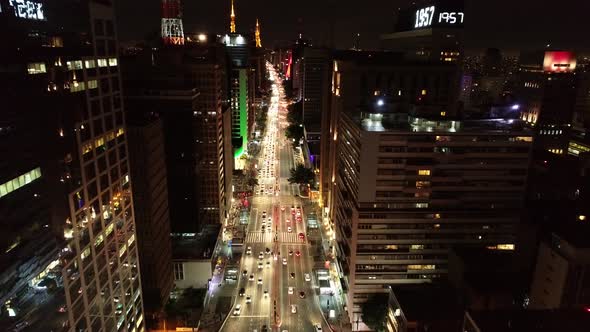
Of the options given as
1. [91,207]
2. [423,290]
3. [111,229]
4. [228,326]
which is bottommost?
[228,326]

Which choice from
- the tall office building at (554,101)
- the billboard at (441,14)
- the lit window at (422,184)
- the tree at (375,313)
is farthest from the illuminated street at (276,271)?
the tall office building at (554,101)

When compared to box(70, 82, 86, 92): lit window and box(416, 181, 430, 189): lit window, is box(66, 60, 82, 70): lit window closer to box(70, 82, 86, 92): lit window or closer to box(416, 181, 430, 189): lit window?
box(70, 82, 86, 92): lit window

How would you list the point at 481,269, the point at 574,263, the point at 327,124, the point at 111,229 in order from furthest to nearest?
1. the point at 327,124
2. the point at 481,269
3. the point at 574,263
4. the point at 111,229

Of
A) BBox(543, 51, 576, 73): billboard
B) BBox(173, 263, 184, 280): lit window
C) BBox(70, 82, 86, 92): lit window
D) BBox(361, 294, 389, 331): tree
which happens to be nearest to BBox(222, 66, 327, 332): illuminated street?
BBox(361, 294, 389, 331): tree

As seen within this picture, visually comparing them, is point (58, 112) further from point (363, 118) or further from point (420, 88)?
point (420, 88)

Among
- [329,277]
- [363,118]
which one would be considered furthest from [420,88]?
[329,277]

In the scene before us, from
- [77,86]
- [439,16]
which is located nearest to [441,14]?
[439,16]
